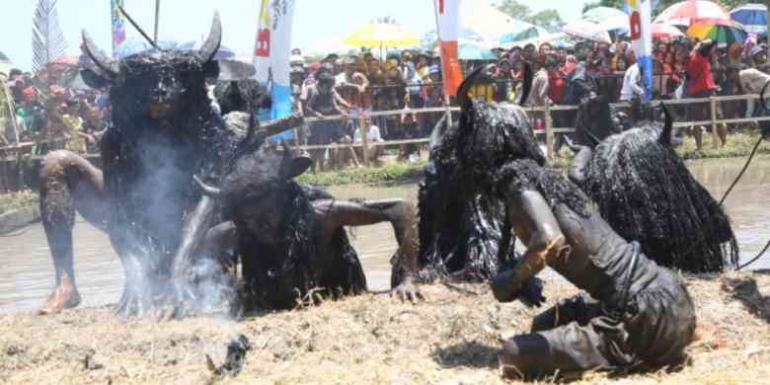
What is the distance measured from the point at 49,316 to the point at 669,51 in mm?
16631

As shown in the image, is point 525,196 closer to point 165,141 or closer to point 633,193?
point 633,193

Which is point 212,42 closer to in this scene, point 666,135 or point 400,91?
point 666,135

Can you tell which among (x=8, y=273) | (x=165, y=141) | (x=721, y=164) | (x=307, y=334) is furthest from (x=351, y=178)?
(x=307, y=334)

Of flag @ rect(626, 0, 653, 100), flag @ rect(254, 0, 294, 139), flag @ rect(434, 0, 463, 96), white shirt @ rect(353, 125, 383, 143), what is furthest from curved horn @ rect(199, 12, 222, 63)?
white shirt @ rect(353, 125, 383, 143)

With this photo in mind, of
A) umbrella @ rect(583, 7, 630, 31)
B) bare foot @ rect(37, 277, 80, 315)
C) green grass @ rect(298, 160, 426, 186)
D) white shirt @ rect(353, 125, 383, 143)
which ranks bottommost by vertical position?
green grass @ rect(298, 160, 426, 186)

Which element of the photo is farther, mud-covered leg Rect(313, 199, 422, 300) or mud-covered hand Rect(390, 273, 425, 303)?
mud-covered leg Rect(313, 199, 422, 300)

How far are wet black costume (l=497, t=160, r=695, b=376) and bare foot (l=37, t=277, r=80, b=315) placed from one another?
375 cm

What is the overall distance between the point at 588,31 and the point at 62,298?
2053cm

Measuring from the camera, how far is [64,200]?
817cm

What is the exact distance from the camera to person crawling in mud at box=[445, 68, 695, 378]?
5.36 metres

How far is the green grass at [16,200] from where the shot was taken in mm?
17375

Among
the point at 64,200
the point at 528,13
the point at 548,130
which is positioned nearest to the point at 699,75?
the point at 548,130

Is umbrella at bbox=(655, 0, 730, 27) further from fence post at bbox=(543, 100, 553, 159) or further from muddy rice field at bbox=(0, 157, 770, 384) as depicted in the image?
muddy rice field at bbox=(0, 157, 770, 384)

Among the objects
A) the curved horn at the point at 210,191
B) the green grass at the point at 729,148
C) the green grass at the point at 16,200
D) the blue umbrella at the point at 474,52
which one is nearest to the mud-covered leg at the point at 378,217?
the curved horn at the point at 210,191
